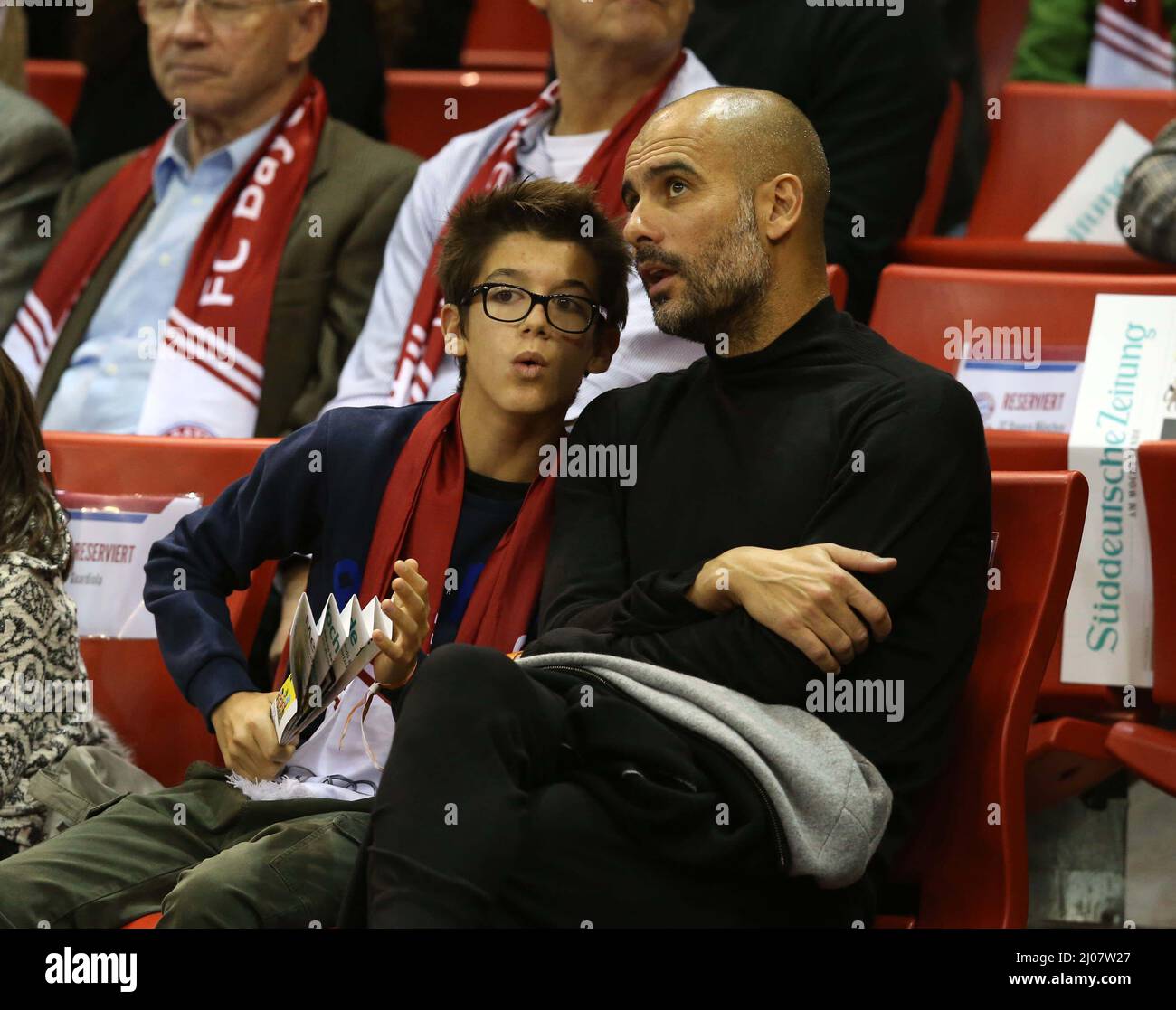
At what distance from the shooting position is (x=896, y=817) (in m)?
1.98

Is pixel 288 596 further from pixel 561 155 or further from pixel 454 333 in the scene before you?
pixel 561 155

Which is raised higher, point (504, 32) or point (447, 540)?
point (504, 32)

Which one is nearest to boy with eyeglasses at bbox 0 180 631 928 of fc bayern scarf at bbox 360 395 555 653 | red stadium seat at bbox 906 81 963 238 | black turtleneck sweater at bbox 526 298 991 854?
fc bayern scarf at bbox 360 395 555 653

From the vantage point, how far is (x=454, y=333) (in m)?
2.46

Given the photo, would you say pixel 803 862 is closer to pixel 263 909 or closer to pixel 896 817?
pixel 896 817

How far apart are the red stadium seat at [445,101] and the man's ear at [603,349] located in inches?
66.8

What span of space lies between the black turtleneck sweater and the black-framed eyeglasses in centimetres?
12

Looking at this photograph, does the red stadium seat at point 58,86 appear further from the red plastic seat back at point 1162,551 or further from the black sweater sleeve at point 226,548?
the red plastic seat back at point 1162,551

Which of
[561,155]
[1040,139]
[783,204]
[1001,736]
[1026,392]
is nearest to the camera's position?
[1001,736]

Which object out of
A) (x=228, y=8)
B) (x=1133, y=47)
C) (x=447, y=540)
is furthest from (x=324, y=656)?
(x=1133, y=47)

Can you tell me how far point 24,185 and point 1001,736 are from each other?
2.54 meters

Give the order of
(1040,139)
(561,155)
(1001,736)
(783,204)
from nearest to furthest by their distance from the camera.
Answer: (1001,736)
(783,204)
(561,155)
(1040,139)
